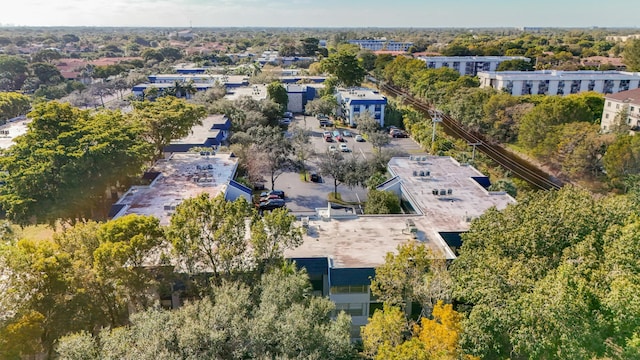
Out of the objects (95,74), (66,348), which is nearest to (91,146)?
(66,348)

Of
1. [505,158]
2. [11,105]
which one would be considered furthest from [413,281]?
[11,105]

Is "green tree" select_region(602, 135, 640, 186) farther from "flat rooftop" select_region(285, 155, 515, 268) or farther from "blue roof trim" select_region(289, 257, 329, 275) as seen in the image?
"blue roof trim" select_region(289, 257, 329, 275)

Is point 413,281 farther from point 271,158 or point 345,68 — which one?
point 345,68

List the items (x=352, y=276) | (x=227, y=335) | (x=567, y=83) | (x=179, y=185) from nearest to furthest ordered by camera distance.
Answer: (x=227, y=335) < (x=352, y=276) < (x=179, y=185) < (x=567, y=83)

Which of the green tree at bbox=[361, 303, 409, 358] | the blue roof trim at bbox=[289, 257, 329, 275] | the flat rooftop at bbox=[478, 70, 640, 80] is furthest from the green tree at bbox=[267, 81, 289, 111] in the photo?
the green tree at bbox=[361, 303, 409, 358]

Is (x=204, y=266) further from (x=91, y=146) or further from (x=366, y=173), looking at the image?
(x=366, y=173)
